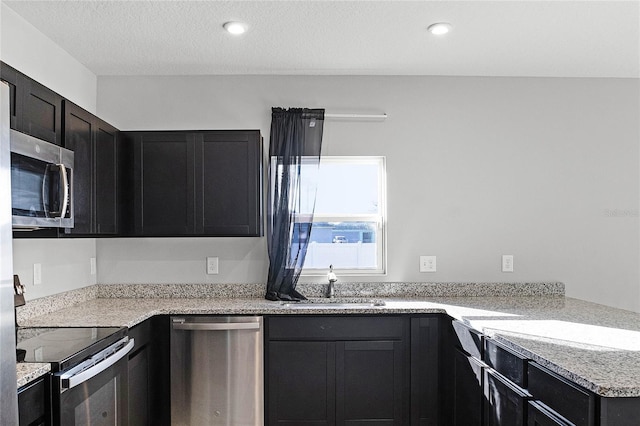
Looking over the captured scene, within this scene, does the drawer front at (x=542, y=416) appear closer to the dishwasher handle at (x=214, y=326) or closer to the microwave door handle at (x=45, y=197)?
the dishwasher handle at (x=214, y=326)

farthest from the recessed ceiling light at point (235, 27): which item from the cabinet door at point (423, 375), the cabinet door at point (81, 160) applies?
the cabinet door at point (423, 375)

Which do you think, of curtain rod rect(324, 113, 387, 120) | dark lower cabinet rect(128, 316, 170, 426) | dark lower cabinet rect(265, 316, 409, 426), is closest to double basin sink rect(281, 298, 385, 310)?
dark lower cabinet rect(265, 316, 409, 426)

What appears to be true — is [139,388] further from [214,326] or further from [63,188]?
[63,188]

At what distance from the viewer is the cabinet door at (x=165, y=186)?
320 centimetres

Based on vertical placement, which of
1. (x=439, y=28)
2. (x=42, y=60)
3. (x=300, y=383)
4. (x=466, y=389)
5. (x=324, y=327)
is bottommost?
(x=300, y=383)

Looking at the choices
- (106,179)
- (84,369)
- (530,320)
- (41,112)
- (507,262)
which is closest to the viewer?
(84,369)

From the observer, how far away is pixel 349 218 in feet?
11.7

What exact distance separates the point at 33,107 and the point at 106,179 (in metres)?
0.84

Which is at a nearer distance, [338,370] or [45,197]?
[45,197]

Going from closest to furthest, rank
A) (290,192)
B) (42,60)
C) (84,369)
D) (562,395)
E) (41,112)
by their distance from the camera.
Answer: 1. (562,395)
2. (84,369)
3. (41,112)
4. (42,60)
5. (290,192)

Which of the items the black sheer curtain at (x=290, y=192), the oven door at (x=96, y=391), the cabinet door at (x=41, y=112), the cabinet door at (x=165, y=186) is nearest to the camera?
the oven door at (x=96, y=391)

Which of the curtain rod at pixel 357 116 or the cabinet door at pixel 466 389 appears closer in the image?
the cabinet door at pixel 466 389

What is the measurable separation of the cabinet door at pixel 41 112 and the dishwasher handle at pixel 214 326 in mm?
1255

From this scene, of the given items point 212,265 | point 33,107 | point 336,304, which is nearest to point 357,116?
point 336,304
